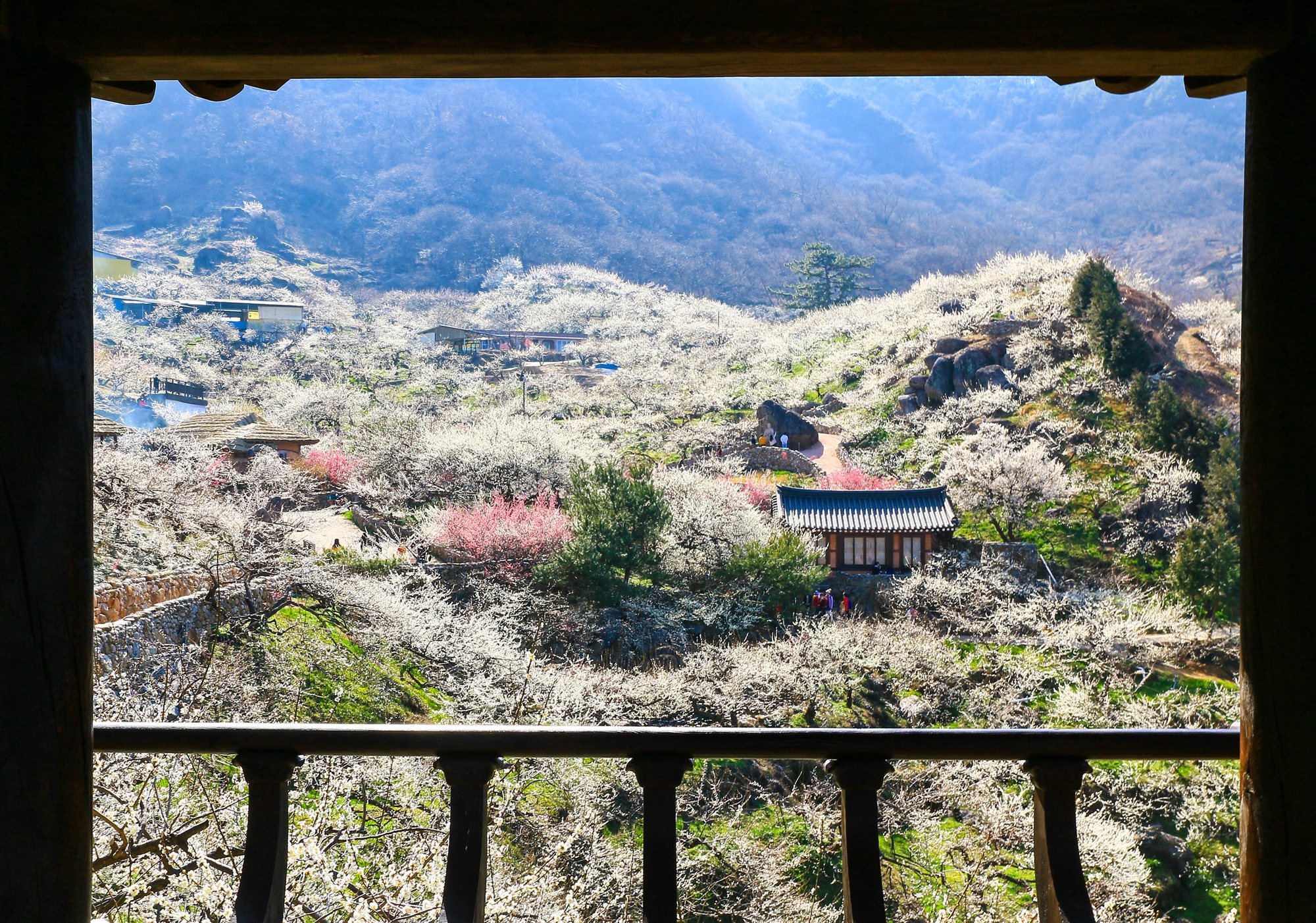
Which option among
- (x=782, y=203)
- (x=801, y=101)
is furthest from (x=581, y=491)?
(x=801, y=101)

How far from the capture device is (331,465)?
11.2m

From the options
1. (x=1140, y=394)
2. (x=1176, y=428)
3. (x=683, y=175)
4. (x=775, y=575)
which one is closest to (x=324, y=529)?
(x=775, y=575)

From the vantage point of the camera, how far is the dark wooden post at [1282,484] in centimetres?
86

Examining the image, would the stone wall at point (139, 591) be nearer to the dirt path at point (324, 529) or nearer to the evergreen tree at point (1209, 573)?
the dirt path at point (324, 529)

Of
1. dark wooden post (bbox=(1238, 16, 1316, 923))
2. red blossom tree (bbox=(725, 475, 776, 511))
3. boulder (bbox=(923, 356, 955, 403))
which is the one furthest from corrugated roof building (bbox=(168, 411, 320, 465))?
dark wooden post (bbox=(1238, 16, 1316, 923))

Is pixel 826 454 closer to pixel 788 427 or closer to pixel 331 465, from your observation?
pixel 788 427

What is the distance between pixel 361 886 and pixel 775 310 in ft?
63.3

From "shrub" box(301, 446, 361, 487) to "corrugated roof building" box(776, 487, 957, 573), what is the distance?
6396 mm

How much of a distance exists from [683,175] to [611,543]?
24.2m

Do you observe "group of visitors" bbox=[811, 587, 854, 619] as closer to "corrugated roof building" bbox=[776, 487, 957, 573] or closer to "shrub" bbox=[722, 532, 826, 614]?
"shrub" bbox=[722, 532, 826, 614]

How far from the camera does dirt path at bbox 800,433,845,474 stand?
12.3 meters

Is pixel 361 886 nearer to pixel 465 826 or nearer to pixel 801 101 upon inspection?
pixel 465 826

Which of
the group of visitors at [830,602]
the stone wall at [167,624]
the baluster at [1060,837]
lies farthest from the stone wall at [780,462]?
the baluster at [1060,837]

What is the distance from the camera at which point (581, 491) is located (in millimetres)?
9281
